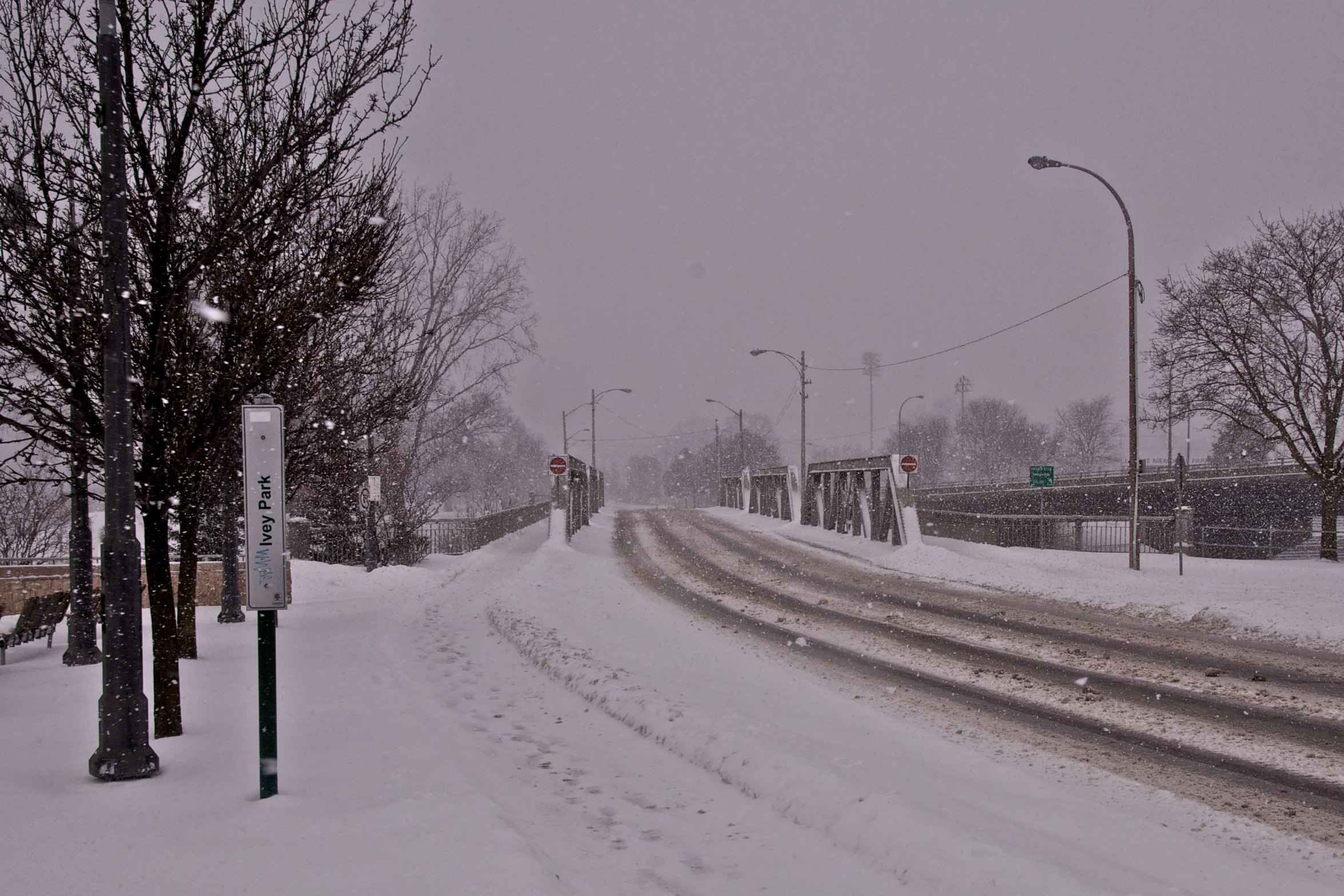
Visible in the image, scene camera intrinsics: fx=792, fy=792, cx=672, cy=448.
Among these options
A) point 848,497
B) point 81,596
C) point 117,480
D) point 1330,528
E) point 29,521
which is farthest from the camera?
point 29,521

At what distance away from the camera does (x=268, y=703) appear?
4.62 m

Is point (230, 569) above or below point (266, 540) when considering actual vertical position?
below

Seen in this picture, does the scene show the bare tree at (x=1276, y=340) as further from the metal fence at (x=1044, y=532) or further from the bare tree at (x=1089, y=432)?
the bare tree at (x=1089, y=432)

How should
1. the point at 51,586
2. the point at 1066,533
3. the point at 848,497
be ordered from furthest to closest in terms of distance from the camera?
the point at 848,497 → the point at 1066,533 → the point at 51,586

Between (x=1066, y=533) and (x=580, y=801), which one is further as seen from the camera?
(x=1066, y=533)

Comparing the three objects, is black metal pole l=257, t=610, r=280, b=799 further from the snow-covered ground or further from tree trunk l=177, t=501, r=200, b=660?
tree trunk l=177, t=501, r=200, b=660

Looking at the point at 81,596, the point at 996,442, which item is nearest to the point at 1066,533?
the point at 81,596

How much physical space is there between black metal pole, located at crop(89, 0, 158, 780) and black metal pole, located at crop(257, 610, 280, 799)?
3.15 ft

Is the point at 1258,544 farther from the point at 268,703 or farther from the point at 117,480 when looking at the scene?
the point at 117,480

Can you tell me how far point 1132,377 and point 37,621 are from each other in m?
19.8

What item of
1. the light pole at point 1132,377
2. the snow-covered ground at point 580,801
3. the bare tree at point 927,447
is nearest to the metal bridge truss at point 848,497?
the light pole at point 1132,377

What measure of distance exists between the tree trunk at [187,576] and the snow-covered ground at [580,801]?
26 cm

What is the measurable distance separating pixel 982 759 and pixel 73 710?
24.6 feet

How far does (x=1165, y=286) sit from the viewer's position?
2436 centimetres
